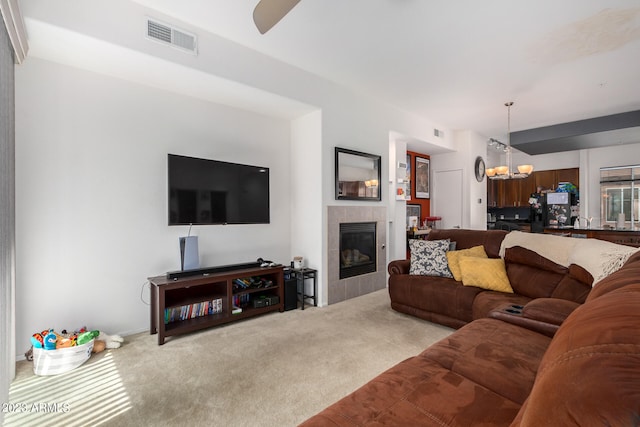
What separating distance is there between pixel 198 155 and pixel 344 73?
6.34 feet

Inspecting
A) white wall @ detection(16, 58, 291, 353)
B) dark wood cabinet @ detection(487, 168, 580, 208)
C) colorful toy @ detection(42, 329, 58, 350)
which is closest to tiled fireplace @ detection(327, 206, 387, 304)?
white wall @ detection(16, 58, 291, 353)

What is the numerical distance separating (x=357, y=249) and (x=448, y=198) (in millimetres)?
3093

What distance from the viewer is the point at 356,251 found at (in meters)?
4.16

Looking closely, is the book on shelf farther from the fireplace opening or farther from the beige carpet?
the fireplace opening

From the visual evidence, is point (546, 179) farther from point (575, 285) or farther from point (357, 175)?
point (575, 285)

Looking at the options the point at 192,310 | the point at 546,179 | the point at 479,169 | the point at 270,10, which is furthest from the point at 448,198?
the point at 270,10

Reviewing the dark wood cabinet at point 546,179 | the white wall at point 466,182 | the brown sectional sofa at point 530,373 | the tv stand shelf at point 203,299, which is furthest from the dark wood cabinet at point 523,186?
the tv stand shelf at point 203,299

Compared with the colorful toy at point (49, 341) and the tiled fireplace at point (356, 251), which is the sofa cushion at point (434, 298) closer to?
the tiled fireplace at point (356, 251)

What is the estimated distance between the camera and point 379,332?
2803mm

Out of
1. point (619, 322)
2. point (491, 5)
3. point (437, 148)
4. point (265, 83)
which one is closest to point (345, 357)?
point (619, 322)

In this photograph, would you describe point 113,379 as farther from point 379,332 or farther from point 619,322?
point 619,322

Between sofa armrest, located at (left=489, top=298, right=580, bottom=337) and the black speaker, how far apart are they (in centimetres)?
215

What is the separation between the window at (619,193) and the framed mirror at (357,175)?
6100 mm

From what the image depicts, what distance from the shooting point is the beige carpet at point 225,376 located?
1.68 meters
